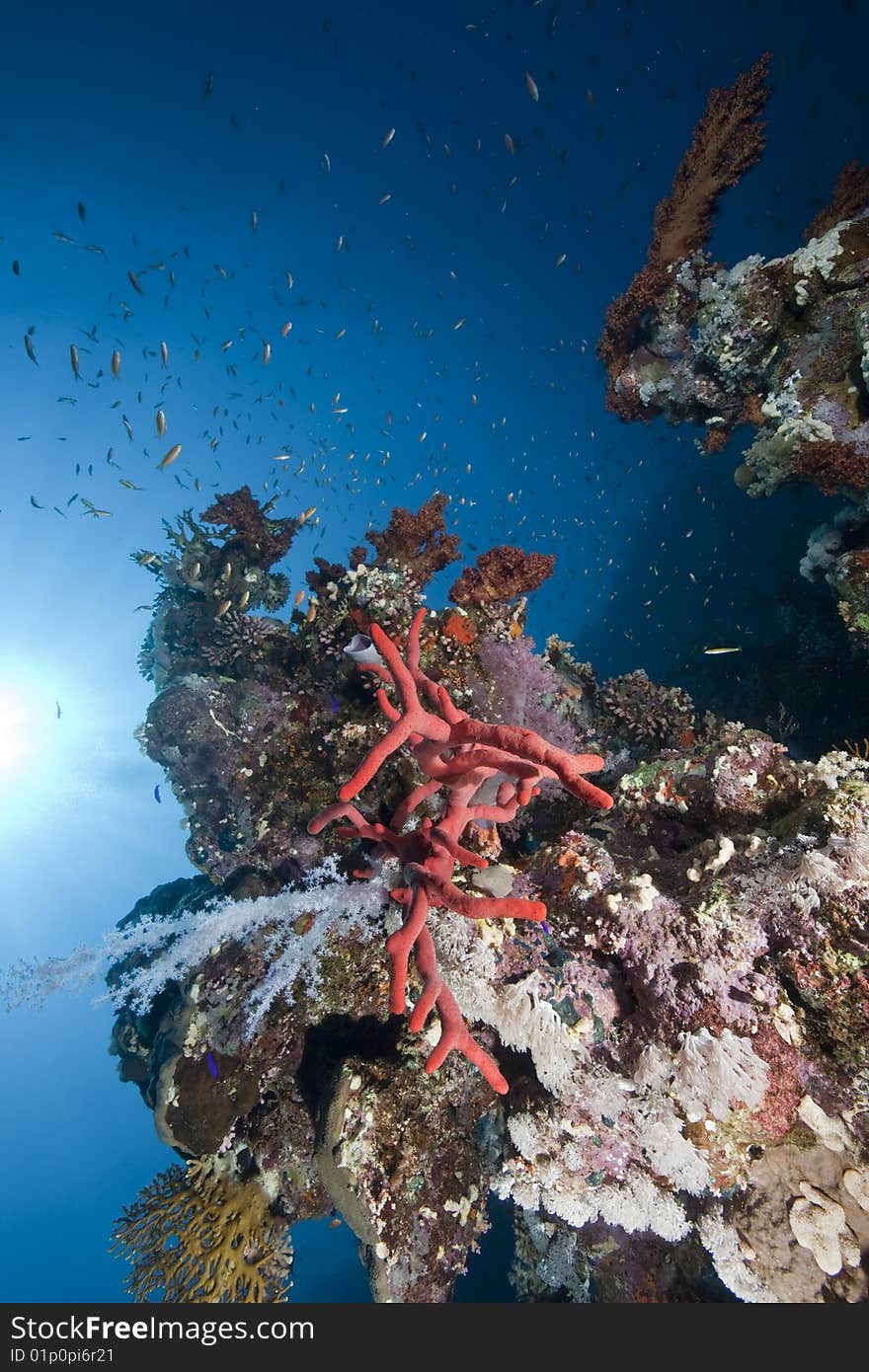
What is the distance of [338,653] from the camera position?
6.65m

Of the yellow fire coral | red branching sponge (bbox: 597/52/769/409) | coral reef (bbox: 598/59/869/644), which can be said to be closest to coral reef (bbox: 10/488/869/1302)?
the yellow fire coral

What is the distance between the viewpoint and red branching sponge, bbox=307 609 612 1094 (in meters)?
A: 2.89

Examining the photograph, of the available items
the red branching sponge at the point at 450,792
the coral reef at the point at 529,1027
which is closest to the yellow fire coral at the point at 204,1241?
the coral reef at the point at 529,1027

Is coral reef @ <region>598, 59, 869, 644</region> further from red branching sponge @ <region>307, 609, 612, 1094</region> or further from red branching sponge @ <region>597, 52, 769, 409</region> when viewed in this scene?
red branching sponge @ <region>307, 609, 612, 1094</region>

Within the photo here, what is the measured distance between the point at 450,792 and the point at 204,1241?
4.06 metres

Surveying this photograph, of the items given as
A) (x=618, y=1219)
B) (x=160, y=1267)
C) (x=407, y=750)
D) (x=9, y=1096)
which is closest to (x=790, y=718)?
(x=407, y=750)

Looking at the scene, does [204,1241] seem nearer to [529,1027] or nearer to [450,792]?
[529,1027]

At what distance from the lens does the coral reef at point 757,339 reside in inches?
268

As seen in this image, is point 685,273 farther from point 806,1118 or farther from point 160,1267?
point 160,1267

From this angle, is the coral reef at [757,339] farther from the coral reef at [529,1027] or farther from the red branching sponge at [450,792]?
the red branching sponge at [450,792]

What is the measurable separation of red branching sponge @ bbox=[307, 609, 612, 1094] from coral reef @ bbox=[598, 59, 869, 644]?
6.26m

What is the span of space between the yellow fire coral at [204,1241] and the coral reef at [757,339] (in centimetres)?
871

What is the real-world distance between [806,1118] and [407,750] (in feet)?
12.9

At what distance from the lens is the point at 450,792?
3.45m
